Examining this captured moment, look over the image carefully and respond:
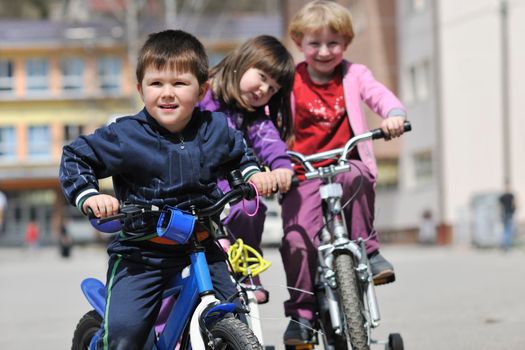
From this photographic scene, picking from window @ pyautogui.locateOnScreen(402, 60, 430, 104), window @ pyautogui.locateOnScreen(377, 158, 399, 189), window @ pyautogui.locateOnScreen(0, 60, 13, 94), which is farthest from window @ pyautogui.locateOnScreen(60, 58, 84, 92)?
window @ pyautogui.locateOnScreen(402, 60, 430, 104)

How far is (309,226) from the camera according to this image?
6359 millimetres

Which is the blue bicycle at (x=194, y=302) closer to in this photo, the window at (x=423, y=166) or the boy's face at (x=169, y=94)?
the boy's face at (x=169, y=94)

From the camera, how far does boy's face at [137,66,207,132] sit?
4.71m

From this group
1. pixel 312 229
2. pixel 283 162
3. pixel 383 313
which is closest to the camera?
pixel 283 162

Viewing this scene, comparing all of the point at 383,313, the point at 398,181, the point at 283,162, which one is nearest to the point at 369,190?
the point at 283,162

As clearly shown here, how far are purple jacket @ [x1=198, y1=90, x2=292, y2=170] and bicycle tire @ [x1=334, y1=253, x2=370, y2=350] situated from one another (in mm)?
576

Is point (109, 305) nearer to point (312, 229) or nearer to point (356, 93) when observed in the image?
point (312, 229)

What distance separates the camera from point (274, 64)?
19.7ft

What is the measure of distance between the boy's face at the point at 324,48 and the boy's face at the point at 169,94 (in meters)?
1.88

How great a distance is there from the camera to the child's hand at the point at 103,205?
14.4 ft

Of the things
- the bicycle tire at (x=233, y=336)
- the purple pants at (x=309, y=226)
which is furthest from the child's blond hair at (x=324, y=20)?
the bicycle tire at (x=233, y=336)

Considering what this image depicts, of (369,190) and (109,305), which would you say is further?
(369,190)

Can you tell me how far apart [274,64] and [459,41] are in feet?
127

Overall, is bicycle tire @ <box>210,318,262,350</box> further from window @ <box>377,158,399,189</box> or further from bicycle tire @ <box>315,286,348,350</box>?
window @ <box>377,158,399,189</box>
